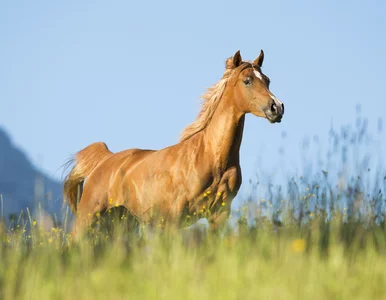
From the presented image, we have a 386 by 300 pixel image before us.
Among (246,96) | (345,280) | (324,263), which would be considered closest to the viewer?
(345,280)

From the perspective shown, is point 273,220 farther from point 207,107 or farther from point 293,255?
point 207,107

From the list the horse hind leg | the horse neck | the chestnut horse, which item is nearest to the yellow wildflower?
the chestnut horse

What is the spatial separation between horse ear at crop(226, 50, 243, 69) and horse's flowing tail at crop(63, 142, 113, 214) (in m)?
2.90

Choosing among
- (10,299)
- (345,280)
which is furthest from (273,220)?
(10,299)

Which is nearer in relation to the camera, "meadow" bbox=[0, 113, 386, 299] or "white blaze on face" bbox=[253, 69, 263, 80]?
"meadow" bbox=[0, 113, 386, 299]

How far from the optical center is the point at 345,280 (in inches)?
209

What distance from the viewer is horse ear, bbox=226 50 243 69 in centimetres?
973

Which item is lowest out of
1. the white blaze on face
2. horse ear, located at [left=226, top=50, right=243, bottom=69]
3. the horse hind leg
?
the horse hind leg

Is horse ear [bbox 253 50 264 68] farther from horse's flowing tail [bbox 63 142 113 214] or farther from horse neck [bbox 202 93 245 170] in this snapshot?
horse's flowing tail [bbox 63 142 113 214]

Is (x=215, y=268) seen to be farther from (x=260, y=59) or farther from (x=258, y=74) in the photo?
(x=260, y=59)

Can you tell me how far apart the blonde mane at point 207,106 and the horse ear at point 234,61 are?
0.20 feet

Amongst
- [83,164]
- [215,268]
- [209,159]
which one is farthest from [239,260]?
[83,164]

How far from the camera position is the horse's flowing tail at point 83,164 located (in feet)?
39.2

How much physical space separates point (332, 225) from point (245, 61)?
147 inches
